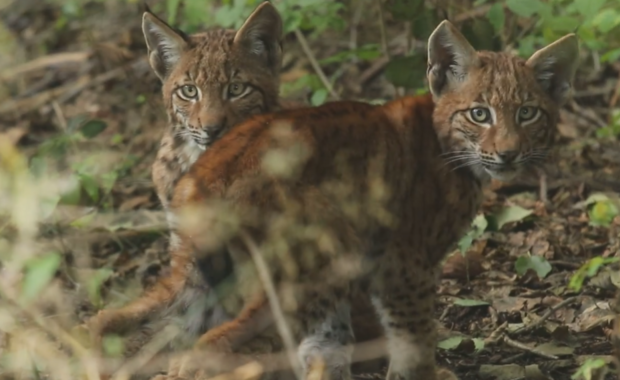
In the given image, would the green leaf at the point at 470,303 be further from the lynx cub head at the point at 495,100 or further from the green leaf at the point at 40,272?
the green leaf at the point at 40,272

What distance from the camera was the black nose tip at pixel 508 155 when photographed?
6.25m

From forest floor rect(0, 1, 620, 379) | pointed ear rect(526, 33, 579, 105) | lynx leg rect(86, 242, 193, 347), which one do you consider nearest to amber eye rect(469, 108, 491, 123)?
pointed ear rect(526, 33, 579, 105)

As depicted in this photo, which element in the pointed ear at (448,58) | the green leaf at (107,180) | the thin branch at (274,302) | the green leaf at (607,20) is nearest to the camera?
the thin branch at (274,302)

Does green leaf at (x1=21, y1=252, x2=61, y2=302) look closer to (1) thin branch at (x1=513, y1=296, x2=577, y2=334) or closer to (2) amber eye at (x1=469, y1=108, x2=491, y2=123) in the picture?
(2) amber eye at (x1=469, y1=108, x2=491, y2=123)

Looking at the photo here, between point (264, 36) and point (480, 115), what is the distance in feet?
5.75

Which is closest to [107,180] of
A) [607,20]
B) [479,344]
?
[479,344]

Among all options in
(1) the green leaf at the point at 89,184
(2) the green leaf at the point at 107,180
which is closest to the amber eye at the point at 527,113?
(1) the green leaf at the point at 89,184

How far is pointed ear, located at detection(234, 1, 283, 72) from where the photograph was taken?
736 centimetres

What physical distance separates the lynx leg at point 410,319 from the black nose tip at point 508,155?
28.7 inches

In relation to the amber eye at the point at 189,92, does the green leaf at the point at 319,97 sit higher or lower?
lower

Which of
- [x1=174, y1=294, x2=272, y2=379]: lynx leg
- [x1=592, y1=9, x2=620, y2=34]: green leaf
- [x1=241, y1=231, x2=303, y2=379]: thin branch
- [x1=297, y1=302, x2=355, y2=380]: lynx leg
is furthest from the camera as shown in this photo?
[x1=592, y1=9, x2=620, y2=34]: green leaf

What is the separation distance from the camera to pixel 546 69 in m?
6.56

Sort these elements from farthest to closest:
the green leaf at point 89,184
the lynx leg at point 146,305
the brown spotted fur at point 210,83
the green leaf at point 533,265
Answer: the green leaf at point 89,184 → the green leaf at point 533,265 → the brown spotted fur at point 210,83 → the lynx leg at point 146,305

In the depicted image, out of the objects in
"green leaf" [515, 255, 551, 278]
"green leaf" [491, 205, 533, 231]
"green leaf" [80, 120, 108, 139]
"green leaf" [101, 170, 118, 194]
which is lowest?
"green leaf" [515, 255, 551, 278]
